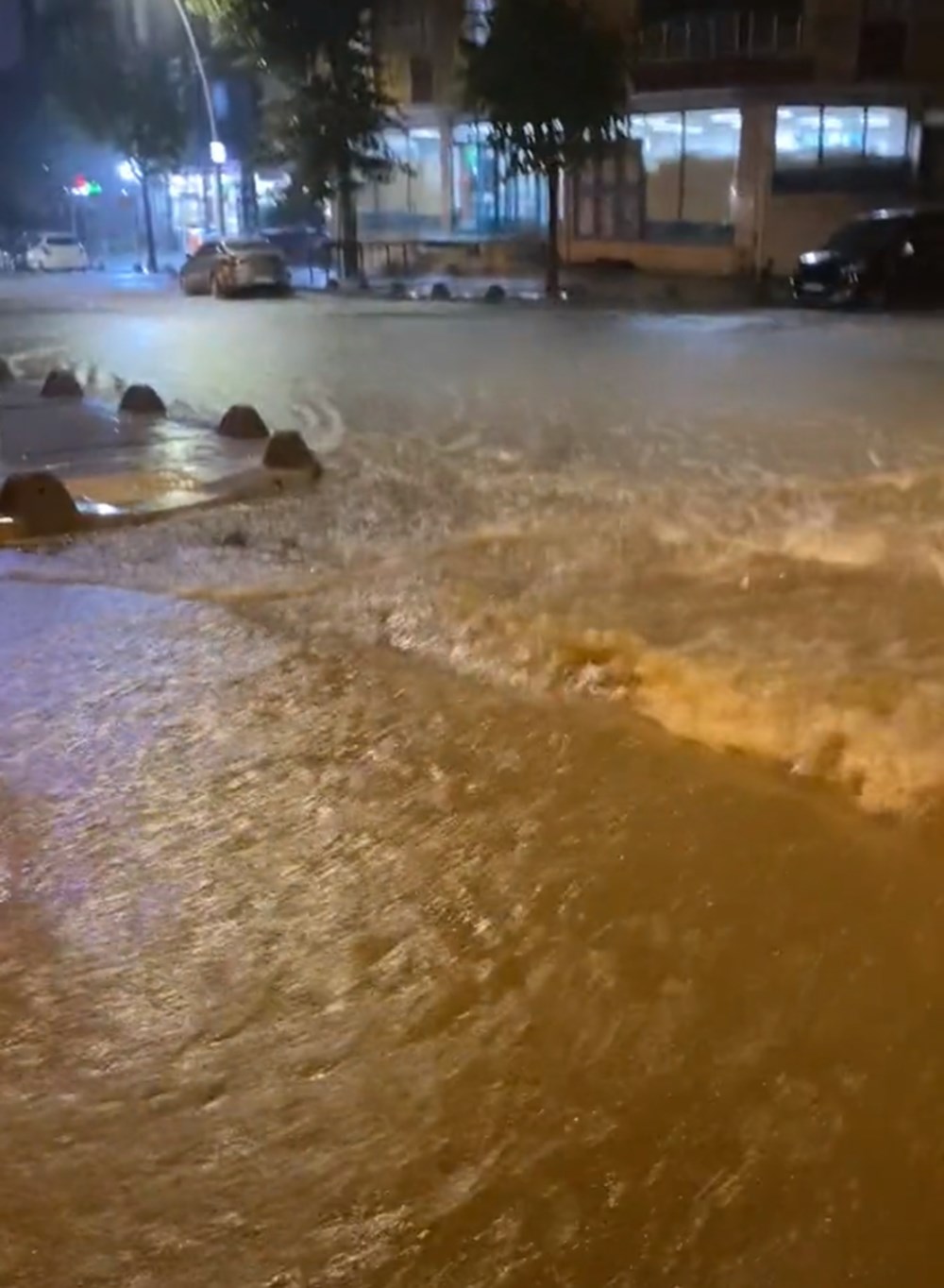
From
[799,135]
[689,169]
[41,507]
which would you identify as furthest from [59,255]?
[41,507]

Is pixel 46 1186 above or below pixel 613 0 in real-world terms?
below

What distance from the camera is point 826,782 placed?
18.0ft

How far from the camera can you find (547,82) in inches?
1118

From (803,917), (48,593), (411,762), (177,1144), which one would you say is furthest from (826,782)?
(48,593)

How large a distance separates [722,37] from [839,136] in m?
3.13

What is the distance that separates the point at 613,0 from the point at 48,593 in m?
30.0

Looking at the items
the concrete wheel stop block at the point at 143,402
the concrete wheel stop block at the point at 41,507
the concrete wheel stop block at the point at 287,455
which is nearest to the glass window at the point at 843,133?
the concrete wheel stop block at the point at 143,402

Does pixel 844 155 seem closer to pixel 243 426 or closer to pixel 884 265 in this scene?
pixel 884 265

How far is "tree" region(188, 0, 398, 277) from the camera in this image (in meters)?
34.6

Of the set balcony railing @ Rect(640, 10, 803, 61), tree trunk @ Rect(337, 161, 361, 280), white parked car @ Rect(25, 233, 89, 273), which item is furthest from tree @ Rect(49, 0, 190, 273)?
balcony railing @ Rect(640, 10, 803, 61)

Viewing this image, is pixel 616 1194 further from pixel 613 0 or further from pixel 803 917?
pixel 613 0

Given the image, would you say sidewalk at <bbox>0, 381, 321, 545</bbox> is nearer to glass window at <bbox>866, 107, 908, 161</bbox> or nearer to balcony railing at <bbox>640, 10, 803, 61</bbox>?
balcony railing at <bbox>640, 10, 803, 61</bbox>

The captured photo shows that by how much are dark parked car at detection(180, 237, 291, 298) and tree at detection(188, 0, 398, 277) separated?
7.50 feet

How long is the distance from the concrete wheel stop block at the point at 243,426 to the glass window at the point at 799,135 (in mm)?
22081
